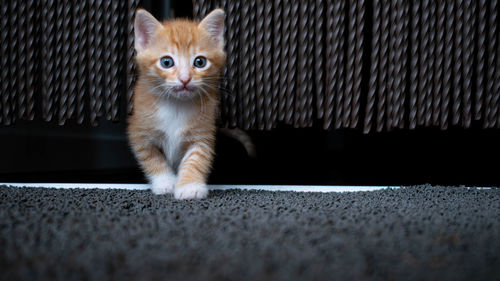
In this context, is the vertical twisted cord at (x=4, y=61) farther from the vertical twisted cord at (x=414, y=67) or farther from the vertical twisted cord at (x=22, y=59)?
the vertical twisted cord at (x=414, y=67)

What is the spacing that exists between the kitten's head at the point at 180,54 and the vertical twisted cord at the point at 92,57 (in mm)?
222

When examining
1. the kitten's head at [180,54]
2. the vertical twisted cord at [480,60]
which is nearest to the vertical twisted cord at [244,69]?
the kitten's head at [180,54]

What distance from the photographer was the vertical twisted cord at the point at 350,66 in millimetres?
1166

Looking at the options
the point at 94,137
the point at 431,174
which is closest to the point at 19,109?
the point at 94,137

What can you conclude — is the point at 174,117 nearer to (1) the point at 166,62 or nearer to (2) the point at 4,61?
(1) the point at 166,62

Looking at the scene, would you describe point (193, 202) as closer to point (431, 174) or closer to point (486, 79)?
point (486, 79)

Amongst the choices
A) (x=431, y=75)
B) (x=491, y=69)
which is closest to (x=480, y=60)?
(x=491, y=69)

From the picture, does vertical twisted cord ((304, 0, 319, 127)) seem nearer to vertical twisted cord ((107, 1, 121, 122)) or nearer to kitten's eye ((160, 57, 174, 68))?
kitten's eye ((160, 57, 174, 68))

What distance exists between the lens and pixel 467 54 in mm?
1145

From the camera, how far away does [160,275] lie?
0.43 meters

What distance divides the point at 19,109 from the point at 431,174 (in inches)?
65.8

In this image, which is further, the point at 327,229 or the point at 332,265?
the point at 327,229

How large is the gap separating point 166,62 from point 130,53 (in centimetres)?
24

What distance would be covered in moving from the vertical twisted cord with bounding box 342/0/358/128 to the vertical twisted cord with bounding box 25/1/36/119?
1.04 m
